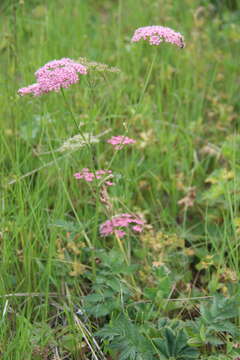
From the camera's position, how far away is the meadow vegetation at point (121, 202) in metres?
1.65

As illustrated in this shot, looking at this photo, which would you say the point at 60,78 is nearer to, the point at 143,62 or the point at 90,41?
the point at 143,62

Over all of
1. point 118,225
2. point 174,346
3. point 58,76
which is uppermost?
point 58,76

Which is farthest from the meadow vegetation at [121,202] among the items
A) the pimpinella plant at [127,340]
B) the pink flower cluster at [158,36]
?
the pink flower cluster at [158,36]

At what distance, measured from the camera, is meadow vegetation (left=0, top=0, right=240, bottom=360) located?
1649 mm

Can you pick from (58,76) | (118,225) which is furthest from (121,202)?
(58,76)

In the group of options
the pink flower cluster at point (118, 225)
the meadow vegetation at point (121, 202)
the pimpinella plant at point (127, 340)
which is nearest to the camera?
the pimpinella plant at point (127, 340)

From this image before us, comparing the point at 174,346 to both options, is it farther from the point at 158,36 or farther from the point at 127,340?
the point at 158,36

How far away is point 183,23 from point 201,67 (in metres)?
0.56

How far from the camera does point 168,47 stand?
3086 mm

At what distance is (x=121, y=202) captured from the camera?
195 centimetres

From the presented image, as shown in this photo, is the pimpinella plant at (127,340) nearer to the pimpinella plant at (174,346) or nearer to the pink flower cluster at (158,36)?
the pimpinella plant at (174,346)

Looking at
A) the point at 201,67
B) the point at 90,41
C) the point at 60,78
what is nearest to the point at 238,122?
the point at 201,67

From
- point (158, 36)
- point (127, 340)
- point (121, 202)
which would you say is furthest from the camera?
point (121, 202)

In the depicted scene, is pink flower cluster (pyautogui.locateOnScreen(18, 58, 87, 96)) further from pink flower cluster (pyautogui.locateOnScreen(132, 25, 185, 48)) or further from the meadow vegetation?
→ pink flower cluster (pyautogui.locateOnScreen(132, 25, 185, 48))
